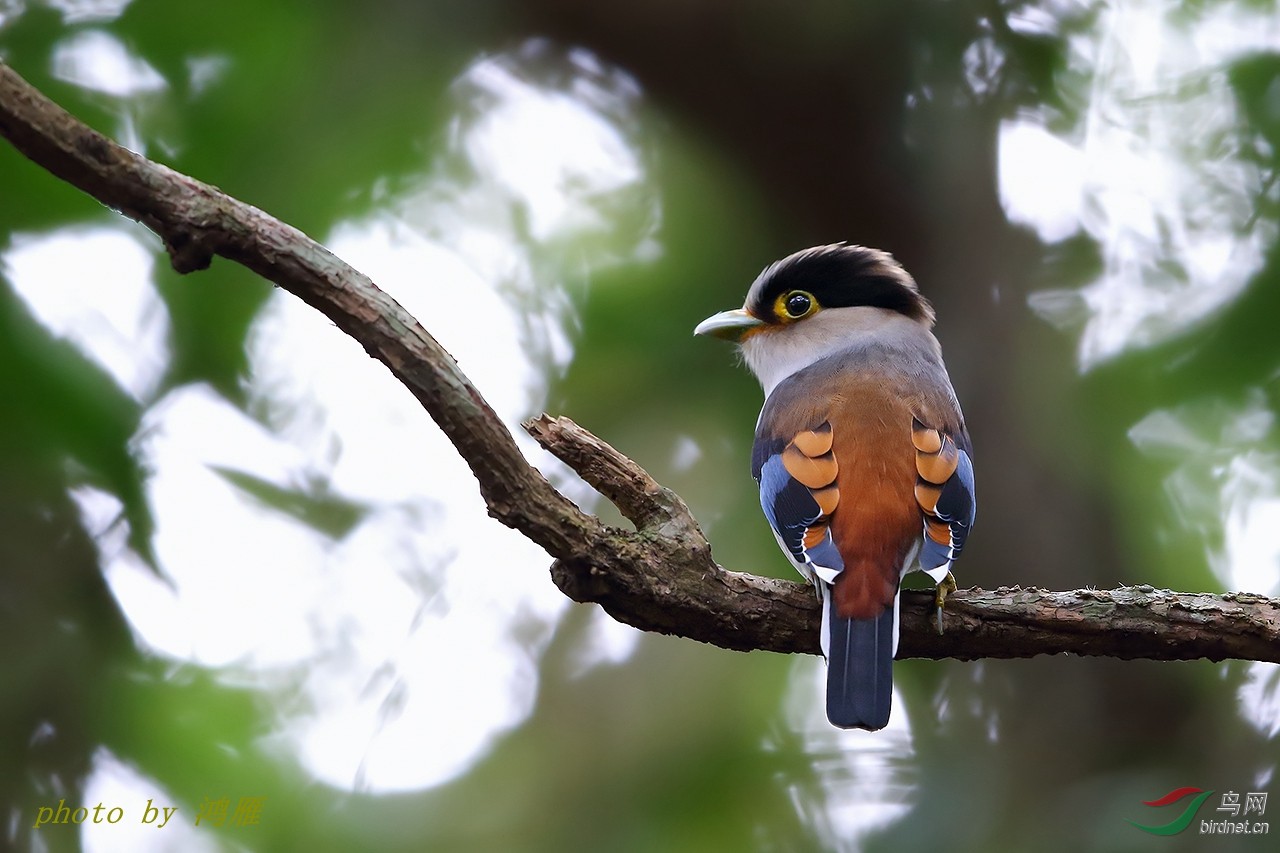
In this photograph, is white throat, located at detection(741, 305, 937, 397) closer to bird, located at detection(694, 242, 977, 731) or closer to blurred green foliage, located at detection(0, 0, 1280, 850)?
bird, located at detection(694, 242, 977, 731)

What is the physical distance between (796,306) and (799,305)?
13mm

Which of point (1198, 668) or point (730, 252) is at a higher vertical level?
point (730, 252)

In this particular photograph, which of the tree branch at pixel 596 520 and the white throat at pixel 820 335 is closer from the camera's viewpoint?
the tree branch at pixel 596 520

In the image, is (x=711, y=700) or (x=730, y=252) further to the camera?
(x=730, y=252)

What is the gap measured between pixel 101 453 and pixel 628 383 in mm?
2335

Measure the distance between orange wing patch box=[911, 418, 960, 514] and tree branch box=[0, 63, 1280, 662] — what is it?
0.69ft

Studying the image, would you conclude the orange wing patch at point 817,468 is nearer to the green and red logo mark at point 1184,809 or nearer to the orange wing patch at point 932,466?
the orange wing patch at point 932,466

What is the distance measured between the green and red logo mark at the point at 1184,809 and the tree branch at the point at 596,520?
1592 mm

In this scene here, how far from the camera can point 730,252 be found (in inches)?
232

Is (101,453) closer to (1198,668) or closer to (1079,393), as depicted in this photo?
(1079,393)

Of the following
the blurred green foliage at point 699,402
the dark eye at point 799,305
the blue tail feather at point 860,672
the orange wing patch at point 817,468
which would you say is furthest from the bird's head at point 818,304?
the blue tail feather at point 860,672

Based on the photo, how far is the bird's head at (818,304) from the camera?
476 centimetres

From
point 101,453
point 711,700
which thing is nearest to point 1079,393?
point 711,700

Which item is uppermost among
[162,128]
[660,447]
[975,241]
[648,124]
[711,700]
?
[648,124]
